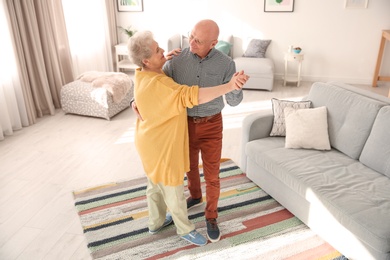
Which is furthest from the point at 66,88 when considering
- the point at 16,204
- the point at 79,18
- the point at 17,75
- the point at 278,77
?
→ the point at 278,77

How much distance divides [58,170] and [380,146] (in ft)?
9.03

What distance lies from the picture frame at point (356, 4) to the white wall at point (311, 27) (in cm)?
6

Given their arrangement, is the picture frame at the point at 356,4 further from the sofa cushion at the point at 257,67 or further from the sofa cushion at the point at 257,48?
the sofa cushion at the point at 257,67

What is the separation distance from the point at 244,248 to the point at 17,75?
3.36 meters

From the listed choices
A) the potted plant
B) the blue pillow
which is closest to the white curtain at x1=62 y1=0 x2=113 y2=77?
the potted plant

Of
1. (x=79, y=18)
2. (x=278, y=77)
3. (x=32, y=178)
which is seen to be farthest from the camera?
(x=278, y=77)

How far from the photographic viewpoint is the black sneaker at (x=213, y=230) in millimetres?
2291

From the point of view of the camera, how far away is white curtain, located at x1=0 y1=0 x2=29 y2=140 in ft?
12.6

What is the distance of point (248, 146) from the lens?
2801 mm

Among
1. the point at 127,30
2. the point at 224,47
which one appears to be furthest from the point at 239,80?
the point at 127,30

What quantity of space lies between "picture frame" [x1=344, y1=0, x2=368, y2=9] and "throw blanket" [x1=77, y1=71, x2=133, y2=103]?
3.72m

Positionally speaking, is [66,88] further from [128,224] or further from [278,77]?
[278,77]

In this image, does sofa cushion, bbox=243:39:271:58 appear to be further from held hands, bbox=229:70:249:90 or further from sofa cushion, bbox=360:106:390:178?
held hands, bbox=229:70:249:90

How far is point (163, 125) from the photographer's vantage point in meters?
1.89
